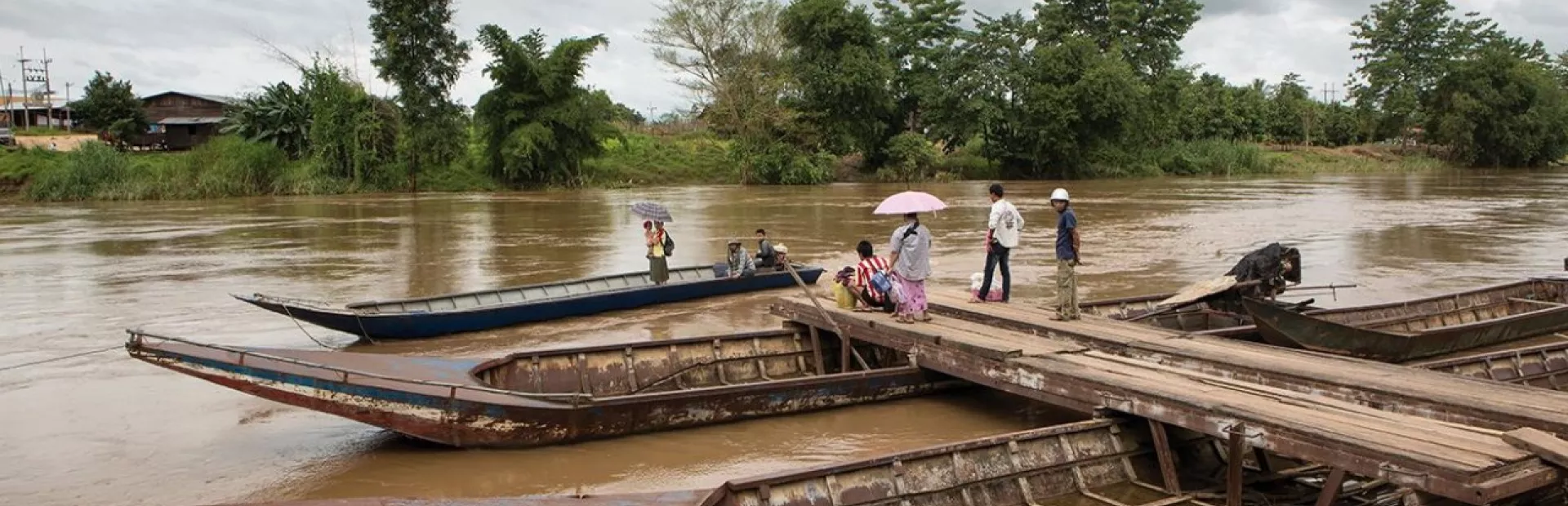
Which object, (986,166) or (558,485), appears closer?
(558,485)

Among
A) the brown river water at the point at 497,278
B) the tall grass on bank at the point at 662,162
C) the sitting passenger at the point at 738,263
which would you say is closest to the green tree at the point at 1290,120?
the brown river water at the point at 497,278

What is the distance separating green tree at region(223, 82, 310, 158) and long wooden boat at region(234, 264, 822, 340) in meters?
34.8

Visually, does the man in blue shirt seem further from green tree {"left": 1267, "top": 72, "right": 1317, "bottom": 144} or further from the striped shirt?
green tree {"left": 1267, "top": 72, "right": 1317, "bottom": 144}

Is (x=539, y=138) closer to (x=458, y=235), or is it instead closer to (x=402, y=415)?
(x=458, y=235)

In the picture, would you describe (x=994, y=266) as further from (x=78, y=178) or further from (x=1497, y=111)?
(x=1497, y=111)

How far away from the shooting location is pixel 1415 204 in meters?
33.5

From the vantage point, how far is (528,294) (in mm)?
14320

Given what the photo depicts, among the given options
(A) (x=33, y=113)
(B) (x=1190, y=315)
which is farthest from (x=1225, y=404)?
(A) (x=33, y=113)

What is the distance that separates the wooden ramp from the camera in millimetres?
5238

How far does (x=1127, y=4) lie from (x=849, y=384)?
5583cm

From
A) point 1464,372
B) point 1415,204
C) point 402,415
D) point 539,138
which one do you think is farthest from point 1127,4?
point 402,415

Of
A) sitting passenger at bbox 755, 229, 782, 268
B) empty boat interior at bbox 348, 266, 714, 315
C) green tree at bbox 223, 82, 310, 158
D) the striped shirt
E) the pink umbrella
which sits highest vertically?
green tree at bbox 223, 82, 310, 158

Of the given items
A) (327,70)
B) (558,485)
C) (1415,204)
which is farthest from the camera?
(327,70)

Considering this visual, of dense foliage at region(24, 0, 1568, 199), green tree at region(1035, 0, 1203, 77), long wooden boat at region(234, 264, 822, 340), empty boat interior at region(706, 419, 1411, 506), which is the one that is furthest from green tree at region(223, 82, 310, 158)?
empty boat interior at region(706, 419, 1411, 506)
